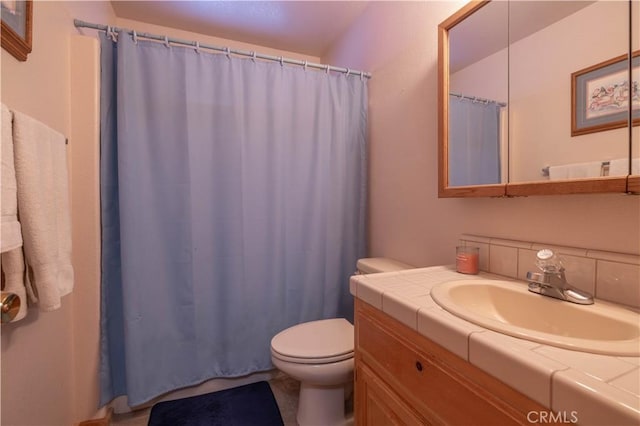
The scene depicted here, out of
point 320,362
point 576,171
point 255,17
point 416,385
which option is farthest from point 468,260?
point 255,17

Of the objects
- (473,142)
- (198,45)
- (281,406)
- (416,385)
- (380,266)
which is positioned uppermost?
(198,45)

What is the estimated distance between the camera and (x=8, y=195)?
695 mm

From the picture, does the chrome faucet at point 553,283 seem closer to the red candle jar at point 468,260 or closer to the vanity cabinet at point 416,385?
the red candle jar at point 468,260

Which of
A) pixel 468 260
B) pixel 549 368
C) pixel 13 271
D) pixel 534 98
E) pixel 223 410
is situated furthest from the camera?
pixel 223 410

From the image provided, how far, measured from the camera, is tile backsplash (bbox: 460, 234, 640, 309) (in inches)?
28.5

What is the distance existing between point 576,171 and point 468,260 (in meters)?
0.43

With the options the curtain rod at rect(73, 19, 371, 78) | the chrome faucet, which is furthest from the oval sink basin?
the curtain rod at rect(73, 19, 371, 78)

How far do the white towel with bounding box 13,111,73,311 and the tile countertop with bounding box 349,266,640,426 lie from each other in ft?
3.32

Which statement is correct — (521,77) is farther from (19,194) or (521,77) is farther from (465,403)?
(19,194)

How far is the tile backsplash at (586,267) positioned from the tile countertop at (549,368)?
0.34m

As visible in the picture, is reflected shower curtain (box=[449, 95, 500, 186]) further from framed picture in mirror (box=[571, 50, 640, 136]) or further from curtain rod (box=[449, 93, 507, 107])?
framed picture in mirror (box=[571, 50, 640, 136])

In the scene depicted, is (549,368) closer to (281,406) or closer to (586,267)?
(586,267)

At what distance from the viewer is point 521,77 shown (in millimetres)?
981

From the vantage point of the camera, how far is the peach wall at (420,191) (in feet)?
2.71
